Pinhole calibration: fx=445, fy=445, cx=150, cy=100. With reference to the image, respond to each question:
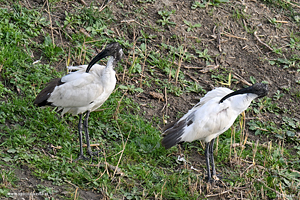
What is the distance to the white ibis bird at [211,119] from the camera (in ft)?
18.6

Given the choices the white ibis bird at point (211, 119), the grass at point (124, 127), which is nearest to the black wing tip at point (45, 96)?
the grass at point (124, 127)

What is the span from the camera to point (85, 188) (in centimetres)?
517

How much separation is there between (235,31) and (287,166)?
3.27 meters

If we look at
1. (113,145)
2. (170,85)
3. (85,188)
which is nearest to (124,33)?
(170,85)

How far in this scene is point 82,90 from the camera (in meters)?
5.62

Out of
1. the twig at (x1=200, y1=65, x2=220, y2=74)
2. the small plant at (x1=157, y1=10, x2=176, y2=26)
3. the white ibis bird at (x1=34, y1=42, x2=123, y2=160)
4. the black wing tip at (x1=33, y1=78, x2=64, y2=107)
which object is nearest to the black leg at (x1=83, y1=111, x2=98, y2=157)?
the white ibis bird at (x1=34, y1=42, x2=123, y2=160)

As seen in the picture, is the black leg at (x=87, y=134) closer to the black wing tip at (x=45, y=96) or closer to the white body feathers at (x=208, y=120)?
the black wing tip at (x=45, y=96)

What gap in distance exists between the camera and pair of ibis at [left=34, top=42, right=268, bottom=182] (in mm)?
5645

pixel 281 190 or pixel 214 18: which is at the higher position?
pixel 214 18

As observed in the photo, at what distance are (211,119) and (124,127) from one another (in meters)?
1.34

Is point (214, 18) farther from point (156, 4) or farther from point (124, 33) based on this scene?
point (124, 33)

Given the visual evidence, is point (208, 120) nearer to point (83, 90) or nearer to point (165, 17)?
point (83, 90)

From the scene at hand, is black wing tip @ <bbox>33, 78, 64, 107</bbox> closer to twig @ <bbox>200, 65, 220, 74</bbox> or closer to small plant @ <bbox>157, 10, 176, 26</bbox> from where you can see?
twig @ <bbox>200, 65, 220, 74</bbox>

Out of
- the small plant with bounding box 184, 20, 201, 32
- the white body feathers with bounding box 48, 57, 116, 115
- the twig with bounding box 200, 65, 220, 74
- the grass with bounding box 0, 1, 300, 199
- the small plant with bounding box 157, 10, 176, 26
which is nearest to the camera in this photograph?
the grass with bounding box 0, 1, 300, 199
